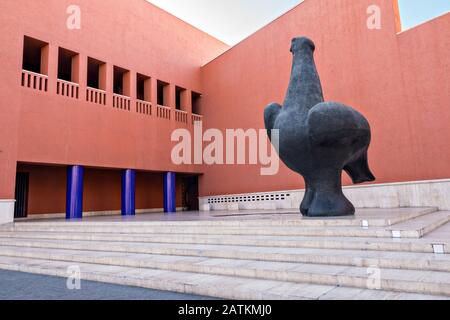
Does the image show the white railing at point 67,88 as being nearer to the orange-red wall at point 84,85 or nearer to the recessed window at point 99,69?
the orange-red wall at point 84,85

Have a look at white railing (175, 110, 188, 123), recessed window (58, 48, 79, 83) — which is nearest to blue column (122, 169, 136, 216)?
white railing (175, 110, 188, 123)

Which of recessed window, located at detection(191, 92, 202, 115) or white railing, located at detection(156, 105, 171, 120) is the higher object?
recessed window, located at detection(191, 92, 202, 115)

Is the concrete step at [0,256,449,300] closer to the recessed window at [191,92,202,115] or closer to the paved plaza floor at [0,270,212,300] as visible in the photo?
the paved plaza floor at [0,270,212,300]

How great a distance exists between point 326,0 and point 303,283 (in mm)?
10440

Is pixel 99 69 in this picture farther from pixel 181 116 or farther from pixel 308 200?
pixel 308 200

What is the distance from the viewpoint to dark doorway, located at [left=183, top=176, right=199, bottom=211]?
15.8m

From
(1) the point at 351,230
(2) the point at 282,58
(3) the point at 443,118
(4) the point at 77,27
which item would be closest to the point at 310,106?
(1) the point at 351,230

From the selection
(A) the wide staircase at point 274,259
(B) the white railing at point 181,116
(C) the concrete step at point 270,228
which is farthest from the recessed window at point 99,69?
(A) the wide staircase at point 274,259

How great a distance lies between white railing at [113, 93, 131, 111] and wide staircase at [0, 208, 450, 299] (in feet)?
22.8

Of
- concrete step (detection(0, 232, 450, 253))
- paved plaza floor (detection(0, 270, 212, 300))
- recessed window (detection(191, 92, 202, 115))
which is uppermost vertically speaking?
recessed window (detection(191, 92, 202, 115))

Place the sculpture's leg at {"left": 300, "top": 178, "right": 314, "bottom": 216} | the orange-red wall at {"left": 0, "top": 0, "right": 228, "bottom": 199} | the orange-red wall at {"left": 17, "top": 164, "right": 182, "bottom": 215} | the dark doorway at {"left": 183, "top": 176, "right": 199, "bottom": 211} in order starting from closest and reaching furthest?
1. the sculpture's leg at {"left": 300, "top": 178, "right": 314, "bottom": 216}
2. the orange-red wall at {"left": 0, "top": 0, "right": 228, "bottom": 199}
3. the orange-red wall at {"left": 17, "top": 164, "right": 182, "bottom": 215}
4. the dark doorway at {"left": 183, "top": 176, "right": 199, "bottom": 211}

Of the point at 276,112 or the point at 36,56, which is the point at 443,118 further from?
the point at 36,56

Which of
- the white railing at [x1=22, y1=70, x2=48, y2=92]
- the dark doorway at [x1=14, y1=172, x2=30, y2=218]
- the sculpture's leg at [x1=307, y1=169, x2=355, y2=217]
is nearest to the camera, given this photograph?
the sculpture's leg at [x1=307, y1=169, x2=355, y2=217]

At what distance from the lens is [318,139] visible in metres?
5.29
